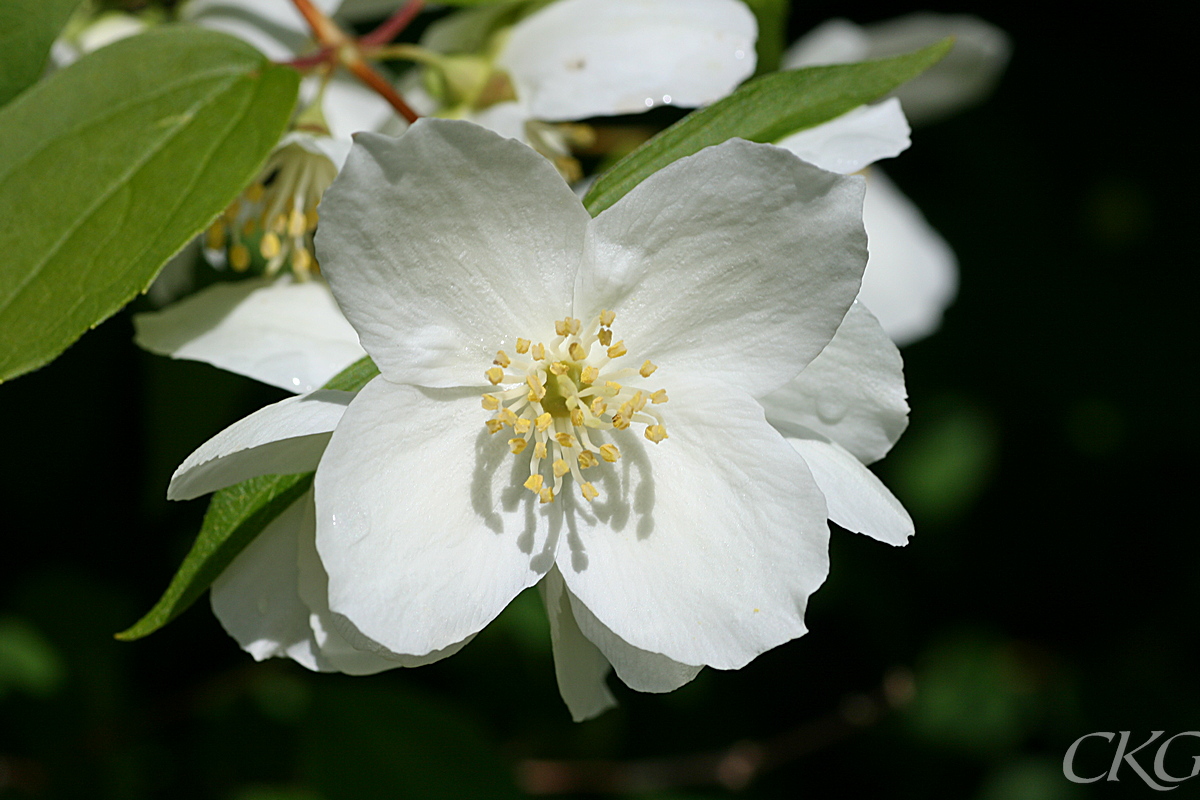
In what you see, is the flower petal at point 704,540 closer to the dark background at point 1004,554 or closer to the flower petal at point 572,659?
the flower petal at point 572,659

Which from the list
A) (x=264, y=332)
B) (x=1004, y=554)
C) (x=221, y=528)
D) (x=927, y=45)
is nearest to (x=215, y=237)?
(x=264, y=332)

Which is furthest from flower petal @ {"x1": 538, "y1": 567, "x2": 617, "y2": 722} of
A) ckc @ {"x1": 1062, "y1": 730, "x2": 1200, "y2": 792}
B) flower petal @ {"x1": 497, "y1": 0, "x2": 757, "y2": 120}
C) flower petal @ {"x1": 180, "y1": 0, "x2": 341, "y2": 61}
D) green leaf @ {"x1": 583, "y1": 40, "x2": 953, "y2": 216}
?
ckc @ {"x1": 1062, "y1": 730, "x2": 1200, "y2": 792}

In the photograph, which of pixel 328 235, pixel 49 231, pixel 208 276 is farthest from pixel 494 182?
pixel 208 276

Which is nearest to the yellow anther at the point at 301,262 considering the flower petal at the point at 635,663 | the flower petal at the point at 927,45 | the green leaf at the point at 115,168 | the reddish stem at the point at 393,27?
the green leaf at the point at 115,168

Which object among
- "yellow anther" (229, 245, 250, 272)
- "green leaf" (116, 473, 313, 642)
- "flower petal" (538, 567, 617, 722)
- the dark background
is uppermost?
"yellow anther" (229, 245, 250, 272)

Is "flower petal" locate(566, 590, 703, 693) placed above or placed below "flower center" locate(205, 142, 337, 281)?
below

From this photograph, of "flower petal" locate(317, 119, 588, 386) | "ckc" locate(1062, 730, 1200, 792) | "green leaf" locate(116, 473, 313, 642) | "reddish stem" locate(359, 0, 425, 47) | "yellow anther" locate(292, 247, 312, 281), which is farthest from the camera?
"ckc" locate(1062, 730, 1200, 792)

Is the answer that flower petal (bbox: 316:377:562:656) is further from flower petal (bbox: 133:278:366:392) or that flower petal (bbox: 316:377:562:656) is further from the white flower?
the white flower
